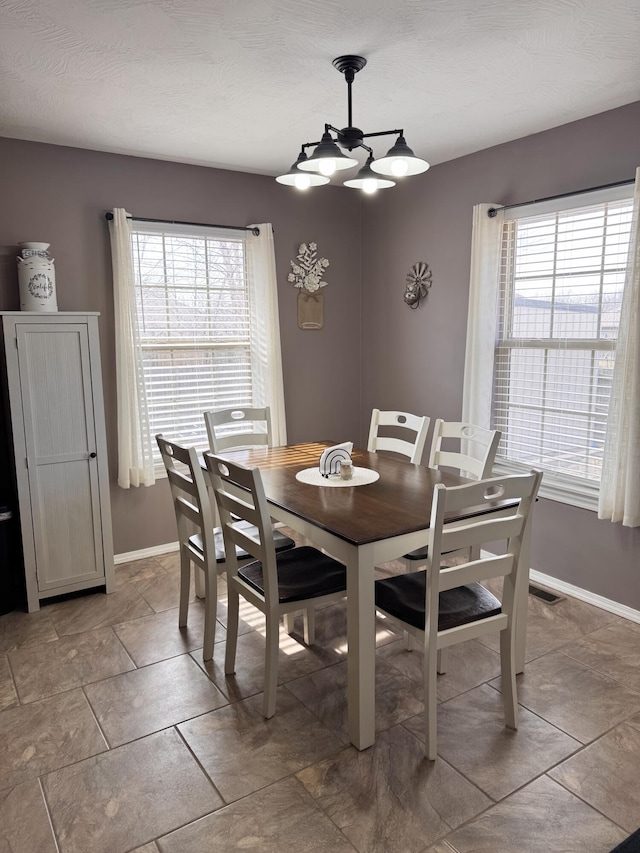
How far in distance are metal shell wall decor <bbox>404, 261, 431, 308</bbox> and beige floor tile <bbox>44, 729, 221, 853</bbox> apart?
123 inches

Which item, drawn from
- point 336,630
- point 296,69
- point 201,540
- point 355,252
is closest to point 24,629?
point 201,540

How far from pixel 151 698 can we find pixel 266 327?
251 cm

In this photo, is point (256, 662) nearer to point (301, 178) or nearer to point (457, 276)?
point (301, 178)

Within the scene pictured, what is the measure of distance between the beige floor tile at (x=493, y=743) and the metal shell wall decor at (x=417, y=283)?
2678 millimetres

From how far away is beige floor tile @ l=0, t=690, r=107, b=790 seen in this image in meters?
2.08

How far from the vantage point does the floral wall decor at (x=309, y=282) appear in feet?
14.4

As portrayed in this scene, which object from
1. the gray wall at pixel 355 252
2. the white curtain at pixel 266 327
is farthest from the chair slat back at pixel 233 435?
the gray wall at pixel 355 252

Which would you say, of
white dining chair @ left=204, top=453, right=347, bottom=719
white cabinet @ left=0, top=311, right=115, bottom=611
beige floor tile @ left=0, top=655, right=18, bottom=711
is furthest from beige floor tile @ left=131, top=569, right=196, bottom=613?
white dining chair @ left=204, top=453, right=347, bottom=719

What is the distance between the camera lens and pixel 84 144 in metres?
3.44

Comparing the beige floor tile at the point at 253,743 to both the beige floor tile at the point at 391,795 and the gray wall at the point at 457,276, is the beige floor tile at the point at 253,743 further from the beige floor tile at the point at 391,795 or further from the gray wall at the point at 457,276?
the gray wall at the point at 457,276

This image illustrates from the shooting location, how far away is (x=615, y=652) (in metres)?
2.76

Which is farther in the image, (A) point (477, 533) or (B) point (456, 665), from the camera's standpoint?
(B) point (456, 665)

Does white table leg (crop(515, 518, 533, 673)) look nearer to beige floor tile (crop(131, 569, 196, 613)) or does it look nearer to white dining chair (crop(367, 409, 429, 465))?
white dining chair (crop(367, 409, 429, 465))

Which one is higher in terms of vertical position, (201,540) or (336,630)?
(201,540)
